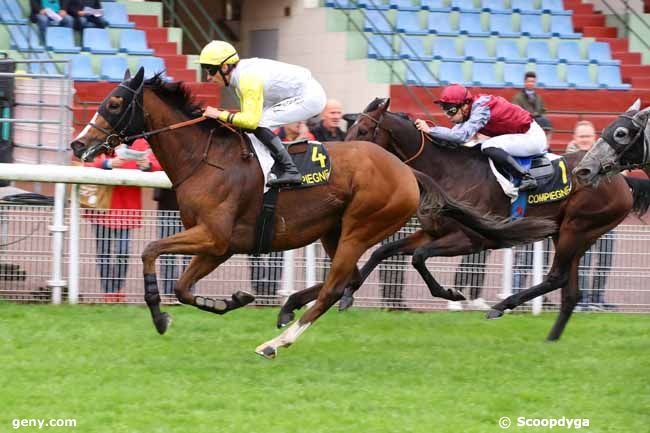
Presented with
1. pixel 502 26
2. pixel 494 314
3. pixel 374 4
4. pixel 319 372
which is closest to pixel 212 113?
pixel 319 372

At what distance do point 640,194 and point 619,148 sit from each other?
2081 mm

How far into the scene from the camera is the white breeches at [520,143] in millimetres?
8500

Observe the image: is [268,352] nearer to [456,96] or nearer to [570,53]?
[456,96]

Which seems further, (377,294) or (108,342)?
(377,294)

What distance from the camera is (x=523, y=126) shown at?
8.59 m

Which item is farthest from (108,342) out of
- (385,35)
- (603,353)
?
(385,35)

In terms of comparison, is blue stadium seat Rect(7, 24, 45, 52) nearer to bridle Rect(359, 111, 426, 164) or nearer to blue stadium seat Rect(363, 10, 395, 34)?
blue stadium seat Rect(363, 10, 395, 34)

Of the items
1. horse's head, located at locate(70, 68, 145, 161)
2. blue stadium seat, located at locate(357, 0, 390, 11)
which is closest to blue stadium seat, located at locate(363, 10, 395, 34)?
blue stadium seat, located at locate(357, 0, 390, 11)

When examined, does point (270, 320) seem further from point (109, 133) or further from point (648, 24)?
point (648, 24)

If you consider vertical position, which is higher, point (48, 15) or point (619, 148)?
point (48, 15)

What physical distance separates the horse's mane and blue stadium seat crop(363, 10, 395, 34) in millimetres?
8079

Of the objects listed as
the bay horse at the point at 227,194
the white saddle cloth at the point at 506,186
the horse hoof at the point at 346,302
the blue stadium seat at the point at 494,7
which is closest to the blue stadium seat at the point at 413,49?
the blue stadium seat at the point at 494,7

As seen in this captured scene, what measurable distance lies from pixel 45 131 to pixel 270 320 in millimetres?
2605

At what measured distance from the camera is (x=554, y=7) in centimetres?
1689
